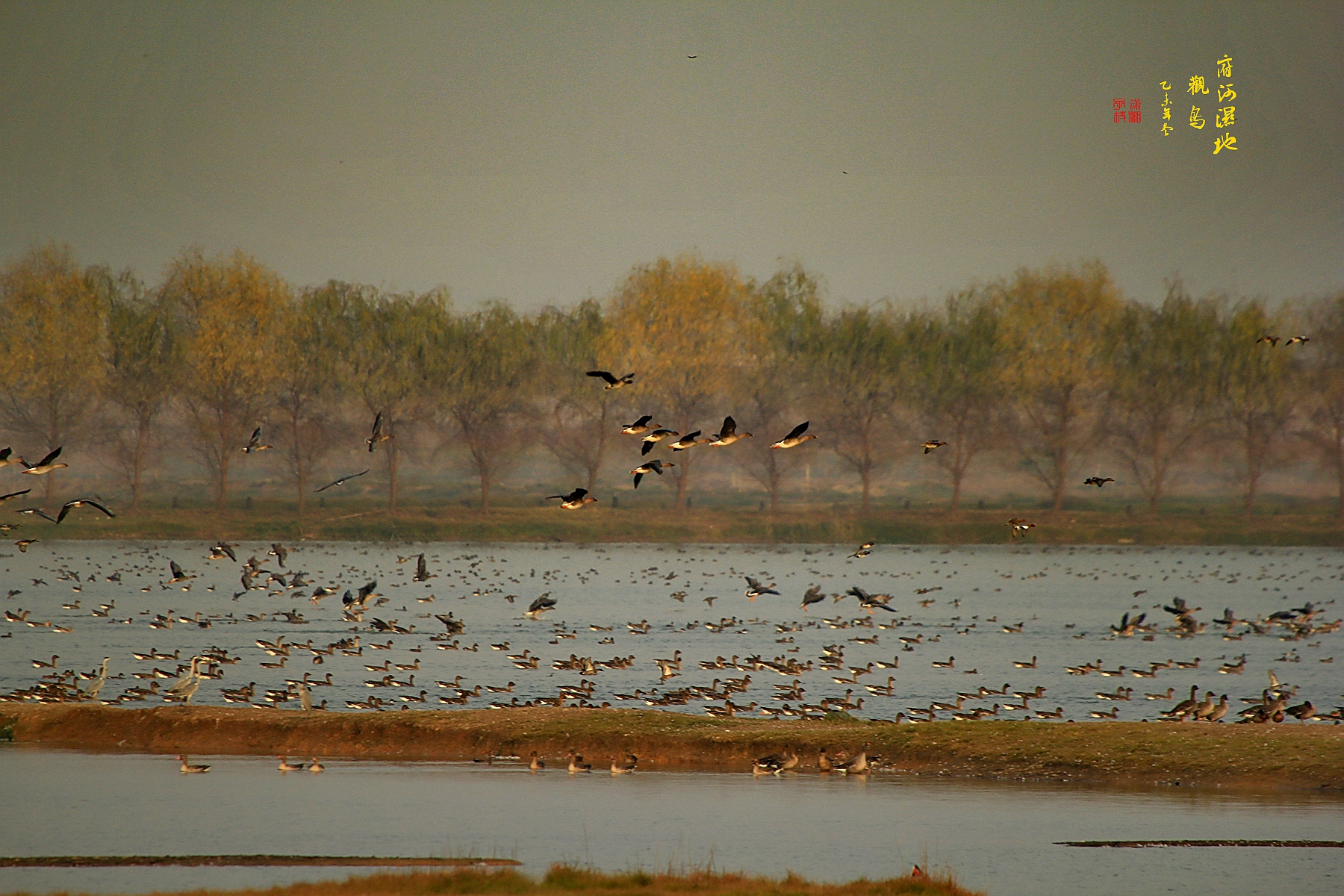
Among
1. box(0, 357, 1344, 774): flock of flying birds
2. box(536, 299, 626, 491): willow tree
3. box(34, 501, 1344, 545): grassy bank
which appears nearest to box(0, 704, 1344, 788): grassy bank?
box(0, 357, 1344, 774): flock of flying birds

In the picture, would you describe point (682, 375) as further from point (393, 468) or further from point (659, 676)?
point (659, 676)

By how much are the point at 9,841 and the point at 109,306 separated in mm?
95715

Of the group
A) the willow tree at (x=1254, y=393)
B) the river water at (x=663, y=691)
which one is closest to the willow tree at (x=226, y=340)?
the river water at (x=663, y=691)

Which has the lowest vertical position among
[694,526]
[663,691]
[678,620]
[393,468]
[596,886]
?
[678,620]

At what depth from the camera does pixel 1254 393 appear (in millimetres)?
114188

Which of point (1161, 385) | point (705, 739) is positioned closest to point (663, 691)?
point (705, 739)

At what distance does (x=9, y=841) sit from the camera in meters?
20.5

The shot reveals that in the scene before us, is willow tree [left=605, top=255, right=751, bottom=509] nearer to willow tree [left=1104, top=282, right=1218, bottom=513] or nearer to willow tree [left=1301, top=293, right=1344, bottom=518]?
willow tree [left=1104, top=282, right=1218, bottom=513]

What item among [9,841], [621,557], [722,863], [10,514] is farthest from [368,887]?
[10,514]

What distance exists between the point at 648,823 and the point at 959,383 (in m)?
94.0

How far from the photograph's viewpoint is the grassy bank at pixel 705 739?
26438 mm

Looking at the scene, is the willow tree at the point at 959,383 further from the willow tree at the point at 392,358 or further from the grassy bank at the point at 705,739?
the grassy bank at the point at 705,739

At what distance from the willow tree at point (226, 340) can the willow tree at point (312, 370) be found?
1.36 meters

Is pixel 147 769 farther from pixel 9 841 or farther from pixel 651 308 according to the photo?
pixel 651 308
